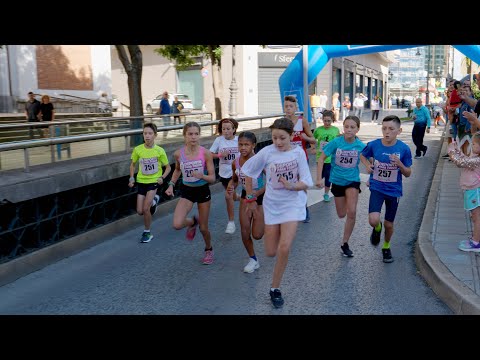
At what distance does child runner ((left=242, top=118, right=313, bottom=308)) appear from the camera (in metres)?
5.35

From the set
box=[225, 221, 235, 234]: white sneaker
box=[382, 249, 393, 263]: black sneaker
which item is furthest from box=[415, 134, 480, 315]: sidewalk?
box=[225, 221, 235, 234]: white sneaker

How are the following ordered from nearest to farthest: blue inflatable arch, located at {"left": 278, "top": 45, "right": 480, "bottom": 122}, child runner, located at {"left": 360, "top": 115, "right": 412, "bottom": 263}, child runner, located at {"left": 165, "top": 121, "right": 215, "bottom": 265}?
child runner, located at {"left": 360, "top": 115, "right": 412, "bottom": 263}
child runner, located at {"left": 165, "top": 121, "right": 215, "bottom": 265}
blue inflatable arch, located at {"left": 278, "top": 45, "right": 480, "bottom": 122}

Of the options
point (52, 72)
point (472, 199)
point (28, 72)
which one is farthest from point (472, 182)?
point (52, 72)

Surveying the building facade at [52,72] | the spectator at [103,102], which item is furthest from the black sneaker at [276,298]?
the building facade at [52,72]

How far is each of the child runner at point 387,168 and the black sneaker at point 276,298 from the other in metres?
1.91

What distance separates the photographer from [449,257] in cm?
619

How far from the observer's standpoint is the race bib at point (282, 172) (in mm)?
5441

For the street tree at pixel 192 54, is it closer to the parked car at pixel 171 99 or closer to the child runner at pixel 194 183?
the parked car at pixel 171 99

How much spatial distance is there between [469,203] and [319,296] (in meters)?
→ 2.34

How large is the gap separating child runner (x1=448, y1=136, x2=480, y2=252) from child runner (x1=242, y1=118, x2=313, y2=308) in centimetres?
220

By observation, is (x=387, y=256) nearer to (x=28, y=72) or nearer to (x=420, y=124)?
(x=420, y=124)

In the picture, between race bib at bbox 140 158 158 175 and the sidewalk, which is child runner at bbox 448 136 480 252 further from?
race bib at bbox 140 158 158 175

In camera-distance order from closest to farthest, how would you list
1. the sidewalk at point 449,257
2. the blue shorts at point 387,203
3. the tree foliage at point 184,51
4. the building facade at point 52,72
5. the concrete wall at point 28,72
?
the sidewalk at point 449,257 → the blue shorts at point 387,203 → the tree foliage at point 184,51 → the building facade at point 52,72 → the concrete wall at point 28,72
